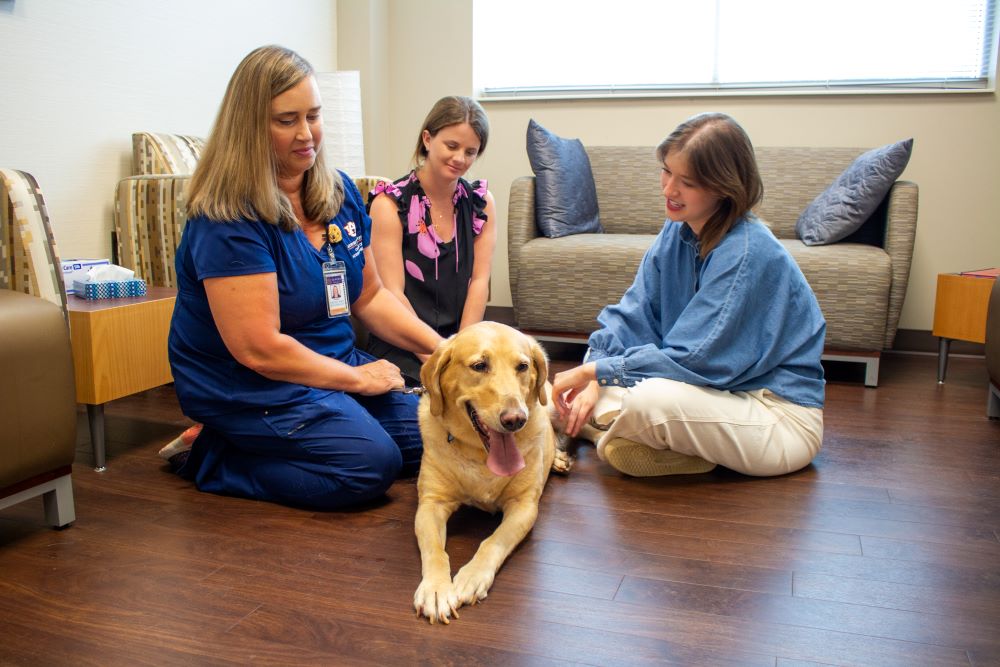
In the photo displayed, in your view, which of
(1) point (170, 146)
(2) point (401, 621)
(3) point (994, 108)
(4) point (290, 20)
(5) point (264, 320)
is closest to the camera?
(2) point (401, 621)

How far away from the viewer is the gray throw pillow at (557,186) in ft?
13.9

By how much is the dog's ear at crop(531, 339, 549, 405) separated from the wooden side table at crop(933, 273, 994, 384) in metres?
2.40

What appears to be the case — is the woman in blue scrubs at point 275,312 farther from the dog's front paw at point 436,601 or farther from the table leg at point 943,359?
the table leg at point 943,359

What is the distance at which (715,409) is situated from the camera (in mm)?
2240

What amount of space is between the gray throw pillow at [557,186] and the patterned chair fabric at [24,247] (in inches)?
97.7

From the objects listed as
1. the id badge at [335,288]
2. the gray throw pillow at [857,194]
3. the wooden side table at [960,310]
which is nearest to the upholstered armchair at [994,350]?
the wooden side table at [960,310]

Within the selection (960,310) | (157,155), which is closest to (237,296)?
(157,155)

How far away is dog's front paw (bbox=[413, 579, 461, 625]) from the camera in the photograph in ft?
5.10

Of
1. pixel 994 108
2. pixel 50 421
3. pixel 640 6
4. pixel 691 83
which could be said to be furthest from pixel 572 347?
pixel 50 421

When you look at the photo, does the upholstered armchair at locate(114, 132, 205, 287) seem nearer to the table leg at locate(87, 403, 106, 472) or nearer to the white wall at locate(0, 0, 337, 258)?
the white wall at locate(0, 0, 337, 258)

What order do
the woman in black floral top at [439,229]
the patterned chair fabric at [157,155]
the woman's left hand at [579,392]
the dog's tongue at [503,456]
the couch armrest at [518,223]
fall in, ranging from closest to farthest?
the dog's tongue at [503,456]
the woman's left hand at [579,392]
the woman in black floral top at [439,229]
the patterned chair fabric at [157,155]
the couch armrest at [518,223]

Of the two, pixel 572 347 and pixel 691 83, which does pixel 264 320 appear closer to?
pixel 572 347

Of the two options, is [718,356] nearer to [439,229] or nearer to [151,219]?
[439,229]

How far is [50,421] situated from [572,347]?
2.86m
